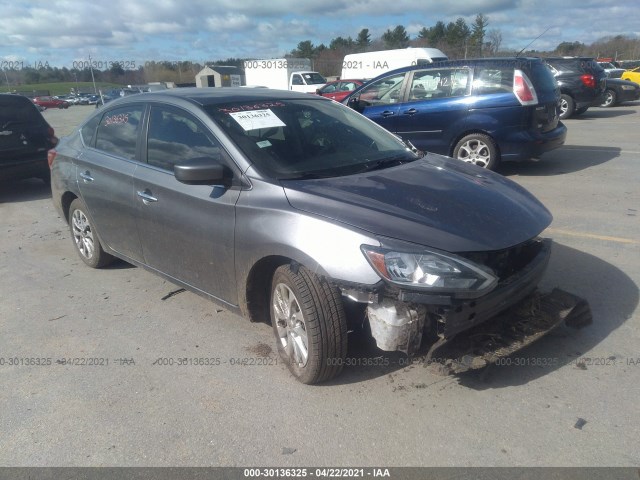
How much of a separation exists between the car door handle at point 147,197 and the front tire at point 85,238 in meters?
1.19

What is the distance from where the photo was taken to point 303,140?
12.4 ft

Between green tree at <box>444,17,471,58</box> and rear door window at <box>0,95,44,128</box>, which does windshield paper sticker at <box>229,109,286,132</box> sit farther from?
green tree at <box>444,17,471,58</box>

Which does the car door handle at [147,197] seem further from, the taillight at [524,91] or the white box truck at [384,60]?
the white box truck at [384,60]

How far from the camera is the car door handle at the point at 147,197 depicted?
3910 mm

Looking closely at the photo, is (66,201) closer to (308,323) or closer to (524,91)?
(308,323)

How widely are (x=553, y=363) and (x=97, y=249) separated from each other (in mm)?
4030

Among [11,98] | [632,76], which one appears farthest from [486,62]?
[632,76]

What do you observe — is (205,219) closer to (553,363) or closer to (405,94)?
(553,363)

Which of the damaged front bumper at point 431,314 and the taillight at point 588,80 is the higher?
the taillight at point 588,80

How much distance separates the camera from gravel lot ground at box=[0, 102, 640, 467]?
8.63 feet

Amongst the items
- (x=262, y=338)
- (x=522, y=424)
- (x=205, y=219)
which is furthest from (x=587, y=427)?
(x=205, y=219)

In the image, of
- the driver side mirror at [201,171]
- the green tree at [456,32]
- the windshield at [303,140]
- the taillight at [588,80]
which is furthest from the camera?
the green tree at [456,32]

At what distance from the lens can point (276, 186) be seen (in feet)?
10.5

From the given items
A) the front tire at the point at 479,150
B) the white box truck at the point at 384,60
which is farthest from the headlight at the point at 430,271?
the white box truck at the point at 384,60
